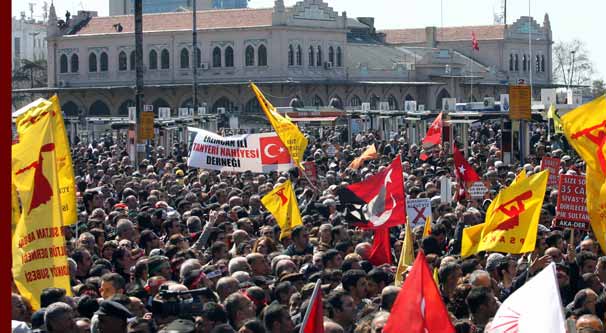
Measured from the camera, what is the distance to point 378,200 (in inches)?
563

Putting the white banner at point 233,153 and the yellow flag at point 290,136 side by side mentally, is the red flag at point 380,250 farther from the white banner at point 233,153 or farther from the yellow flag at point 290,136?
the white banner at point 233,153

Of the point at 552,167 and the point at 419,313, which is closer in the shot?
the point at 419,313

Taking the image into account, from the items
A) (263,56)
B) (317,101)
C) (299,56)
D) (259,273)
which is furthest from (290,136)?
(299,56)

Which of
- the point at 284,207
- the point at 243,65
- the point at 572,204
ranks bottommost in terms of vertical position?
the point at 284,207

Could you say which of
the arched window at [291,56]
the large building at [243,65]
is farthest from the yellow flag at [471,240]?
the arched window at [291,56]

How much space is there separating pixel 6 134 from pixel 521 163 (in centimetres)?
2372

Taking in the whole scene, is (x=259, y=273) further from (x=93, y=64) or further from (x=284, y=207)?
(x=93, y=64)

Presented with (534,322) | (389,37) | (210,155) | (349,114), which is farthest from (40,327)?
(389,37)

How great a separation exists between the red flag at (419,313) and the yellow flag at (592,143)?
3419mm

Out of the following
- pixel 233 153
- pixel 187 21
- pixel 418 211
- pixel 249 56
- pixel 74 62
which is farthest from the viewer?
pixel 74 62

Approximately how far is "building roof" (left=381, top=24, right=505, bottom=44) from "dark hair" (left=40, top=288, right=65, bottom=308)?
98231 millimetres

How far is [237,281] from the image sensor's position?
30.4 feet

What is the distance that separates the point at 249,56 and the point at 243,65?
85cm

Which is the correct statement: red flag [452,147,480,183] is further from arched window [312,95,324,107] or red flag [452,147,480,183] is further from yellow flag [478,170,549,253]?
arched window [312,95,324,107]
